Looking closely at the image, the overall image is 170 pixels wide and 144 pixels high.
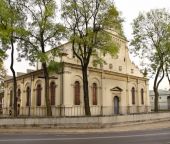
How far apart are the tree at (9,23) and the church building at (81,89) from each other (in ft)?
16.5

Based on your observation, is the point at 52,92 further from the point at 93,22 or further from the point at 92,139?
the point at 92,139

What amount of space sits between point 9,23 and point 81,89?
13.3 metres

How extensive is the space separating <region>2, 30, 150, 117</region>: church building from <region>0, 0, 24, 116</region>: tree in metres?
5.04

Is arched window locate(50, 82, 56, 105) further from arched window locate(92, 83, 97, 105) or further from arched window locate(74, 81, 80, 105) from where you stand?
arched window locate(92, 83, 97, 105)

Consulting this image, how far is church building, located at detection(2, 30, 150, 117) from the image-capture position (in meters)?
33.9

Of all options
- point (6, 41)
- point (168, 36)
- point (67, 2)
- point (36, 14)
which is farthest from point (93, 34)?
point (168, 36)

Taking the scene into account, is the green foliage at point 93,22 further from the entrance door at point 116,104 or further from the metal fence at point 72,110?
the entrance door at point 116,104

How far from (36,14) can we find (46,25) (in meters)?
1.97

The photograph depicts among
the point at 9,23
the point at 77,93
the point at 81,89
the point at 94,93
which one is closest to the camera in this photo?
the point at 9,23

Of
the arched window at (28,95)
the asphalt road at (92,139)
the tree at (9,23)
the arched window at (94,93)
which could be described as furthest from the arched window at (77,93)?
the asphalt road at (92,139)

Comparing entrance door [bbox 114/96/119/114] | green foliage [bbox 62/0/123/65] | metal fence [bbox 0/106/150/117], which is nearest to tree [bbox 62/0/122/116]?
green foliage [bbox 62/0/123/65]

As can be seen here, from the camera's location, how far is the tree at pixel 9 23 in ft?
81.9

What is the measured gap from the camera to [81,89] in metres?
35.7

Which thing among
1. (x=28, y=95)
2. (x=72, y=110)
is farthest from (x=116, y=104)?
(x=28, y=95)
